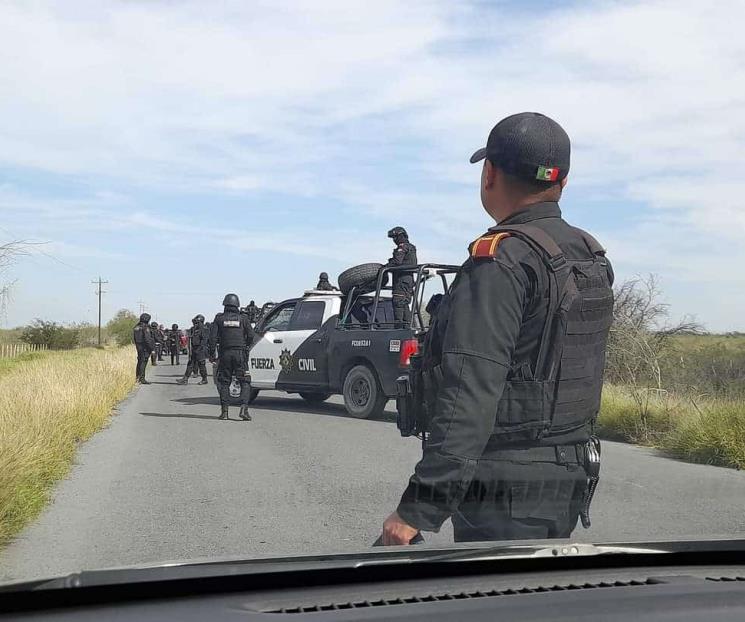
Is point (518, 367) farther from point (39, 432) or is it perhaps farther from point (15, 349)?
point (15, 349)

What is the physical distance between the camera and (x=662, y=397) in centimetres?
1303

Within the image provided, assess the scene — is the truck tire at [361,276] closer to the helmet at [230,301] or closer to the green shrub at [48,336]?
the helmet at [230,301]

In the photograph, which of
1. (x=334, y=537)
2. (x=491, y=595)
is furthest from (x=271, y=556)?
(x=334, y=537)

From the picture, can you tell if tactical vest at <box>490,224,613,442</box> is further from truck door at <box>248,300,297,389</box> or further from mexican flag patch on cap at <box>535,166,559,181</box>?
truck door at <box>248,300,297,389</box>

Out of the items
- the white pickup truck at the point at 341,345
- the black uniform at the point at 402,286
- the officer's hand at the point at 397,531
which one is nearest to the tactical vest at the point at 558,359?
the officer's hand at the point at 397,531

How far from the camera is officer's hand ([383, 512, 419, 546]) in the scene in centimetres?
247

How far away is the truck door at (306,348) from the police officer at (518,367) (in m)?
12.4

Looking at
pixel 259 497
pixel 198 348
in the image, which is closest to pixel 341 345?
pixel 259 497

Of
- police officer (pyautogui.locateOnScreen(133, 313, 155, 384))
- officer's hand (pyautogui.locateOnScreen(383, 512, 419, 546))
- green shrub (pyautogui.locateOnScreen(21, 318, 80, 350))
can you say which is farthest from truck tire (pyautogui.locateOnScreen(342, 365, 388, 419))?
green shrub (pyautogui.locateOnScreen(21, 318, 80, 350))

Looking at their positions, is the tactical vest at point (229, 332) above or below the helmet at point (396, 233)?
below

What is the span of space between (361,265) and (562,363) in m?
11.8

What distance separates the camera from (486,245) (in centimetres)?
255

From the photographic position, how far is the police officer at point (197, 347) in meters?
24.7

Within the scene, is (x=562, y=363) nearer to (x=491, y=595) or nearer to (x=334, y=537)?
(x=491, y=595)
